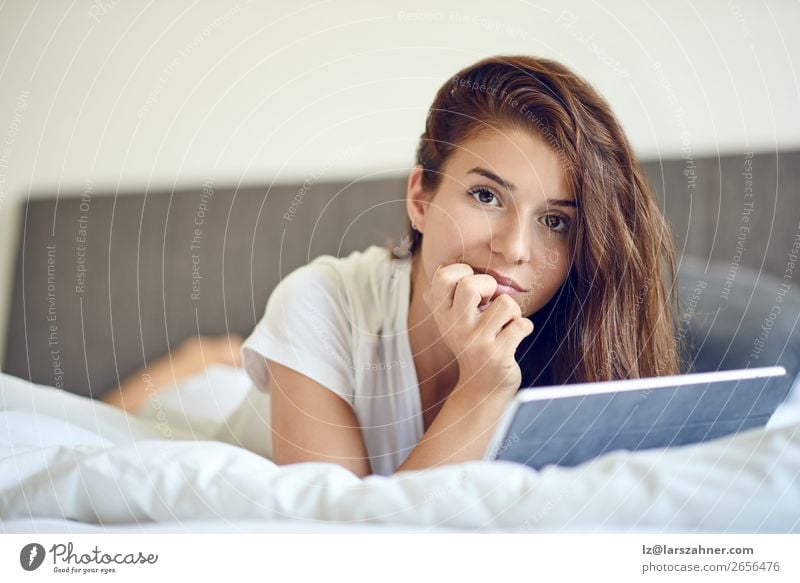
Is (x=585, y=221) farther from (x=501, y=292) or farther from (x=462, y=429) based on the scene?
(x=462, y=429)

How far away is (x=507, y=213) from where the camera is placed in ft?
1.95

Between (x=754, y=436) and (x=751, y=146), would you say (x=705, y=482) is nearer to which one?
(x=754, y=436)

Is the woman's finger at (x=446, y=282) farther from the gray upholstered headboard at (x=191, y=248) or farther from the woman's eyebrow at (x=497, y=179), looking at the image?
the gray upholstered headboard at (x=191, y=248)

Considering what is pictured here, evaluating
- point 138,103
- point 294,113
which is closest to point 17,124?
point 138,103

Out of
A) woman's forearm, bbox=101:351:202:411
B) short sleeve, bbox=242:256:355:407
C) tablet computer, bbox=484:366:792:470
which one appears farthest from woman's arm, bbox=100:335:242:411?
tablet computer, bbox=484:366:792:470

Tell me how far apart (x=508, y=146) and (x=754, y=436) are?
276 millimetres

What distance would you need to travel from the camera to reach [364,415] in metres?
0.67

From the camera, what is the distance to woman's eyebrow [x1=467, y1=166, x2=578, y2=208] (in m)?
0.59

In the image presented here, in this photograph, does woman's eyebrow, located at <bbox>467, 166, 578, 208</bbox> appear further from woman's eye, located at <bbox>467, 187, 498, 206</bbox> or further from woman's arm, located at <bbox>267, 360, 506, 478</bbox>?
woman's arm, located at <bbox>267, 360, 506, 478</bbox>

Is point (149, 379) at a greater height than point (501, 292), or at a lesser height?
lesser

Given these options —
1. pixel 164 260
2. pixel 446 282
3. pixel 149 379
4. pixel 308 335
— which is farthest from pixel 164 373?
pixel 446 282

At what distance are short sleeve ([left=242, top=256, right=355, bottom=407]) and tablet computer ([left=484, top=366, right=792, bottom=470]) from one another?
0.19 m

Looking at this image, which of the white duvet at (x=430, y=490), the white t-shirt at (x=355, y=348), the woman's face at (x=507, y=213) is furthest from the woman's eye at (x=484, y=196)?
the white duvet at (x=430, y=490)

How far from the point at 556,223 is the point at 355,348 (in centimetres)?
21
